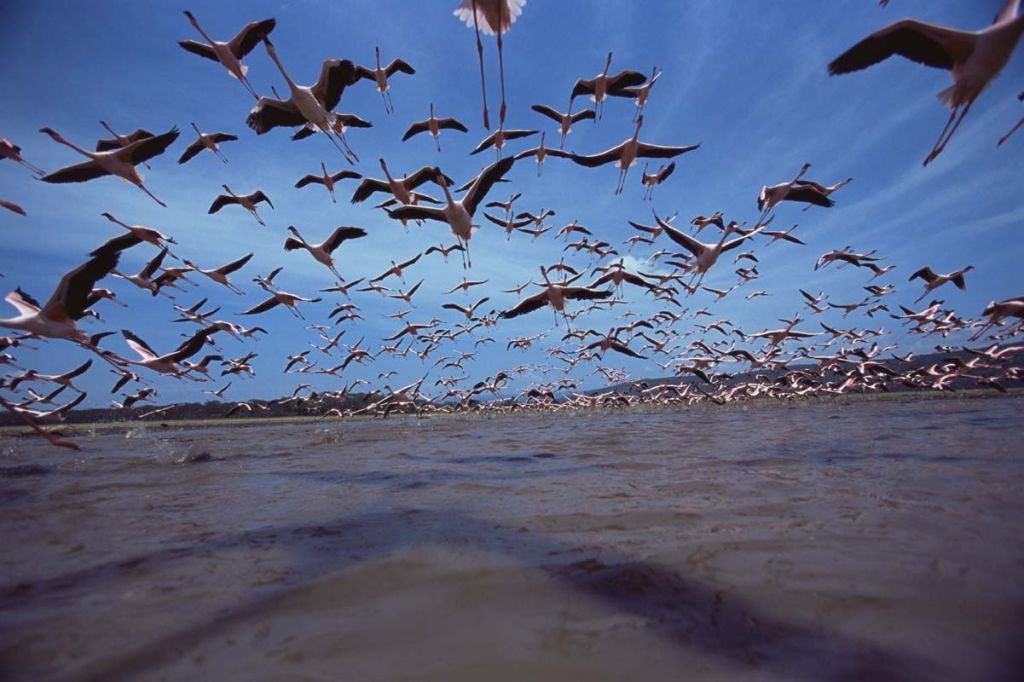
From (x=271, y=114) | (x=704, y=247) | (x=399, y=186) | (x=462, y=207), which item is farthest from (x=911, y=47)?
(x=271, y=114)

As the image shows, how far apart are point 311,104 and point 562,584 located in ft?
33.6

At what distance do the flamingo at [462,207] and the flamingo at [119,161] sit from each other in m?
4.22

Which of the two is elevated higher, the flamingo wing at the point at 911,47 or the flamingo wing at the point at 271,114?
the flamingo wing at the point at 271,114

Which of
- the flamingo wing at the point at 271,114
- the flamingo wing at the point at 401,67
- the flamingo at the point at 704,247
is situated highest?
the flamingo wing at the point at 401,67

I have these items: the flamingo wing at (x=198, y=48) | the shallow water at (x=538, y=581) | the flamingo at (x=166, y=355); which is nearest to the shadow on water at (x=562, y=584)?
the shallow water at (x=538, y=581)

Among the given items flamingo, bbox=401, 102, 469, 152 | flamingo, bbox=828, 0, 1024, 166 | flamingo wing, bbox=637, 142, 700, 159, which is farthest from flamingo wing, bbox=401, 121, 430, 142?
flamingo, bbox=828, 0, 1024, 166

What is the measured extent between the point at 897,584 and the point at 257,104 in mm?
12214

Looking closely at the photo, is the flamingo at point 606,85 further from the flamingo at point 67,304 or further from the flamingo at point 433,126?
the flamingo at point 67,304

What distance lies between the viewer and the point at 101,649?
2.17 meters

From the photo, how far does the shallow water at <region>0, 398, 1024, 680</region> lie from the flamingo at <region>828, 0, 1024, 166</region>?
4774 millimetres

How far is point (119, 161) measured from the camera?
8891mm

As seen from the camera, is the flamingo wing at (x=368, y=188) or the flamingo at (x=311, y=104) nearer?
the flamingo at (x=311, y=104)

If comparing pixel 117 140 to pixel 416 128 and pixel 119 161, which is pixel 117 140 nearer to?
pixel 119 161

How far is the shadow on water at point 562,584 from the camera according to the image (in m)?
1.94
